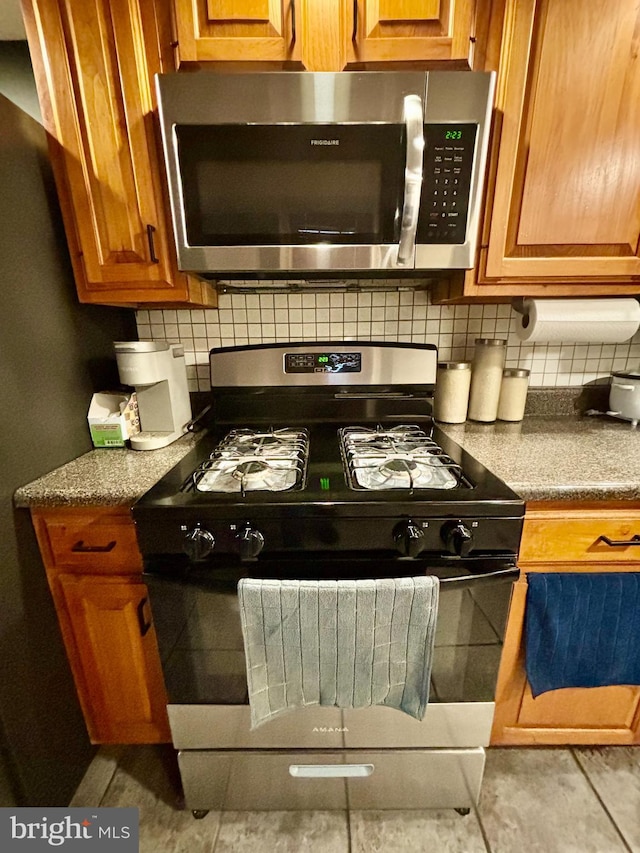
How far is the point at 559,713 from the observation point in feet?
3.47

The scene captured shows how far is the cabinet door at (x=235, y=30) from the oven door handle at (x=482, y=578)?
1.28 meters

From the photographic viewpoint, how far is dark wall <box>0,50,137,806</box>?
2.81 ft

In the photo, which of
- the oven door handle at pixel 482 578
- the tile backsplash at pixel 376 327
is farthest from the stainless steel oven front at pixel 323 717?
the tile backsplash at pixel 376 327

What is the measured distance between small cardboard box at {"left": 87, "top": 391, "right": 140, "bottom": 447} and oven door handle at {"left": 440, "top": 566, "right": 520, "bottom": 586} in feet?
3.31

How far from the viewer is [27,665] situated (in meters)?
0.89

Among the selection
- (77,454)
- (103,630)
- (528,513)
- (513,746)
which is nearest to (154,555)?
(103,630)

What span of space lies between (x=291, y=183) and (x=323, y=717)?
1366 mm

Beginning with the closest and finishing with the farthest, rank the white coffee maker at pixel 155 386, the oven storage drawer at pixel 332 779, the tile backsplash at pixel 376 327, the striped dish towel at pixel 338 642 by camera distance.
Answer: the striped dish towel at pixel 338 642, the oven storage drawer at pixel 332 779, the white coffee maker at pixel 155 386, the tile backsplash at pixel 376 327

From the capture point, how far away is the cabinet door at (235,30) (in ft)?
2.79

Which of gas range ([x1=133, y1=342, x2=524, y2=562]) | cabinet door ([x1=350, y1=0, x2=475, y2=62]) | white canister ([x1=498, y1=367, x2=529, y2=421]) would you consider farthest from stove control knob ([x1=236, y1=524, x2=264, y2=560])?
cabinet door ([x1=350, y1=0, x2=475, y2=62])

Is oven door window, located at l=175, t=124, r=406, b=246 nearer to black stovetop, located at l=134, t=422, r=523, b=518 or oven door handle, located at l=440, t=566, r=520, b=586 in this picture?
black stovetop, located at l=134, t=422, r=523, b=518

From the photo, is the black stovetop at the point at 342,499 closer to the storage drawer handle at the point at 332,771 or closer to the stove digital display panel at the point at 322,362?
the stove digital display panel at the point at 322,362

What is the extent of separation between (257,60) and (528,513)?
1.27m

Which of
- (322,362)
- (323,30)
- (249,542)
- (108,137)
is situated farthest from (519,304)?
(108,137)
